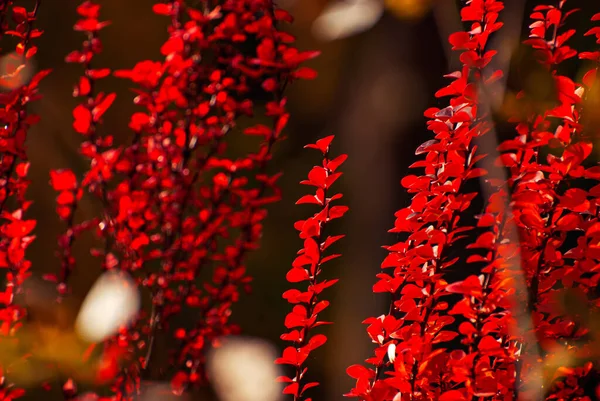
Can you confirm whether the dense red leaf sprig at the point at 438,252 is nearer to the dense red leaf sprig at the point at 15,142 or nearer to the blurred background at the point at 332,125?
the blurred background at the point at 332,125

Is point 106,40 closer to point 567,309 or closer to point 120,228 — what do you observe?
point 120,228

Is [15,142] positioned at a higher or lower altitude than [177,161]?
higher

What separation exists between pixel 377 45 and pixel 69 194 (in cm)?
136

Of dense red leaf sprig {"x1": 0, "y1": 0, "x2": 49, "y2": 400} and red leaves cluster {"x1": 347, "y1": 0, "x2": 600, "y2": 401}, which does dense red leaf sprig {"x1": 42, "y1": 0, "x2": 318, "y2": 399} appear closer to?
dense red leaf sprig {"x1": 0, "y1": 0, "x2": 49, "y2": 400}

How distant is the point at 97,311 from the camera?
5.63 ft

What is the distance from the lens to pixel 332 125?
2748 mm

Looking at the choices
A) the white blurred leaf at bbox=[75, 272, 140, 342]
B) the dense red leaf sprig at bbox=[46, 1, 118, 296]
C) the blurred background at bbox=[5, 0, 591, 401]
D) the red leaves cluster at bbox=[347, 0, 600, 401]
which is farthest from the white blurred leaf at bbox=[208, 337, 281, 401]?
the red leaves cluster at bbox=[347, 0, 600, 401]

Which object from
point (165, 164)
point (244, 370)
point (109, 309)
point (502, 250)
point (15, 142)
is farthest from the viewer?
point (244, 370)

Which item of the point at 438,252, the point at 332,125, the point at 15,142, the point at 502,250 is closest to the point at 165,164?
the point at 15,142

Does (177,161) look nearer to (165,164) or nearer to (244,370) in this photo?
(165,164)

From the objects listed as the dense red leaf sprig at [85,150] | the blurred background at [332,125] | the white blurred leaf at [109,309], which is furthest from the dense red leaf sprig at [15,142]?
the blurred background at [332,125]

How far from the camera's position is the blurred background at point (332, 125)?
228 cm

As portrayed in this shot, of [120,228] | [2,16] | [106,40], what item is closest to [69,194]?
[120,228]

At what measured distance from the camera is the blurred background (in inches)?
89.8
